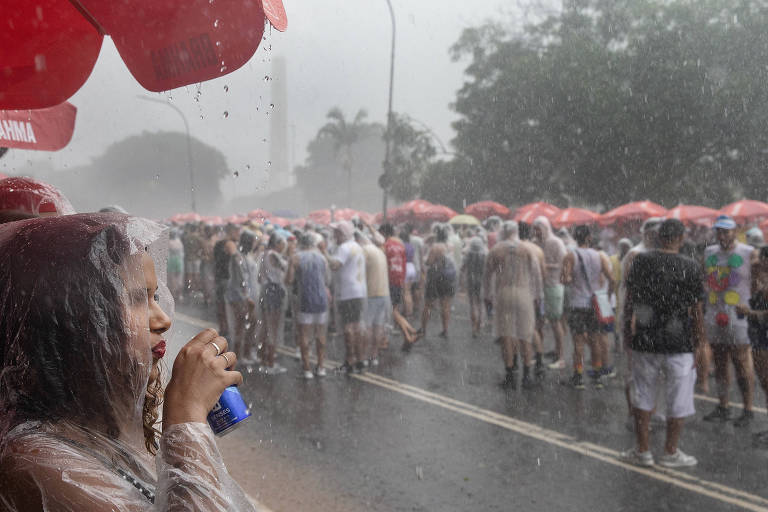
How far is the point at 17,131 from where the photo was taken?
372 cm

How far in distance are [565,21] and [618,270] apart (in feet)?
79.5

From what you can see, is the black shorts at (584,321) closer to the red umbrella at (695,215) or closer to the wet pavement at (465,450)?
the wet pavement at (465,450)

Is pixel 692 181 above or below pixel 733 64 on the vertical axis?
below

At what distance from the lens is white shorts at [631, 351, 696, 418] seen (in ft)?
16.2

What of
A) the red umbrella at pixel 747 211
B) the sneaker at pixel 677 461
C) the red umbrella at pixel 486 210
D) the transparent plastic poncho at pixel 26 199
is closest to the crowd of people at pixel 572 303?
the sneaker at pixel 677 461

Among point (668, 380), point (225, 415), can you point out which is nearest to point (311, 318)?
point (668, 380)

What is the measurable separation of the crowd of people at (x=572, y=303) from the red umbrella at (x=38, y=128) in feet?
3.90

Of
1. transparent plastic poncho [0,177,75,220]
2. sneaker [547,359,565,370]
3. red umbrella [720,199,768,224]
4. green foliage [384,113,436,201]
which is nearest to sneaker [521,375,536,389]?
sneaker [547,359,565,370]

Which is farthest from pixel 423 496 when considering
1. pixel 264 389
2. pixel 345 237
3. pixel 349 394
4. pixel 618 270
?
pixel 618 270

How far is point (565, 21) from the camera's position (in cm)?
3080

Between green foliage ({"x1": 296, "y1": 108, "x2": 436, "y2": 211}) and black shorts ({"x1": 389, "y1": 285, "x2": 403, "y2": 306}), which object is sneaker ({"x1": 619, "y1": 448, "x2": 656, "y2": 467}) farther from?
green foliage ({"x1": 296, "y1": 108, "x2": 436, "y2": 211})

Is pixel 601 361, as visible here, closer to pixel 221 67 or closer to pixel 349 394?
pixel 349 394

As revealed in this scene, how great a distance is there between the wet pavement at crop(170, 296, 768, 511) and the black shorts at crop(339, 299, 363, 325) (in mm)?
731

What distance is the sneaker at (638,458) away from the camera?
201 inches
